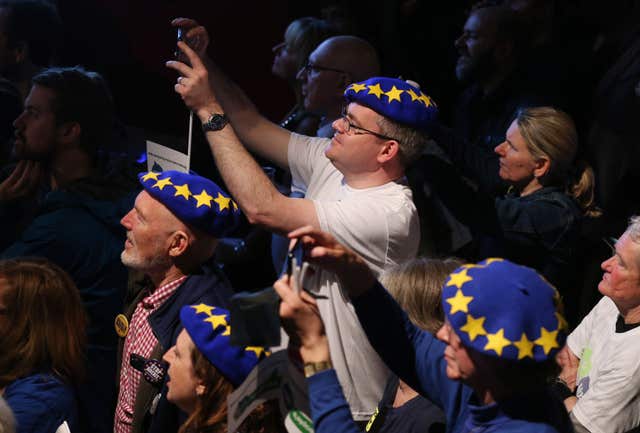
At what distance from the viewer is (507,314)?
7.75 feet

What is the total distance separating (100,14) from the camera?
5926 mm

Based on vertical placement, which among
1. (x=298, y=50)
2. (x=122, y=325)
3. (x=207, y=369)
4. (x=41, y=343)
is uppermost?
(x=207, y=369)

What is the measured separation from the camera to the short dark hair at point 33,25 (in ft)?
18.8

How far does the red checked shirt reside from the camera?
3531 mm

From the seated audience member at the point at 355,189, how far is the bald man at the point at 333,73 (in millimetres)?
657

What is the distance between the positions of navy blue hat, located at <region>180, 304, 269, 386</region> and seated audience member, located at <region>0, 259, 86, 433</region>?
0.79 metres

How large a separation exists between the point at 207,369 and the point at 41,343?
34.9 inches

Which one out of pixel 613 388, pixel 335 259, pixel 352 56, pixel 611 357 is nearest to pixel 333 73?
pixel 352 56

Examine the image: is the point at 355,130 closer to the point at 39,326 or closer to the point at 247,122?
the point at 247,122

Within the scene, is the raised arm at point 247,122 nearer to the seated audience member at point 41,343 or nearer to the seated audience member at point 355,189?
the seated audience member at point 355,189

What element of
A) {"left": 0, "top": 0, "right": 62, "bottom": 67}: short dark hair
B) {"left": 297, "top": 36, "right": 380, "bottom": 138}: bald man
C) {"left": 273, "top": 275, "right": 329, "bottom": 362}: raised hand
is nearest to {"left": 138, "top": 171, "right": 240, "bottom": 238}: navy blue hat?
{"left": 297, "top": 36, "right": 380, "bottom": 138}: bald man

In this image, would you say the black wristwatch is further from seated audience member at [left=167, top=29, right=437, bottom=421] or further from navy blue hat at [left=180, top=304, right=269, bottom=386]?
navy blue hat at [left=180, top=304, right=269, bottom=386]

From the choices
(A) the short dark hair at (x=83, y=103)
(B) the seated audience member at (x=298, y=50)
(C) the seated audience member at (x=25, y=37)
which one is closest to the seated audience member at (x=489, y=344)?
(A) the short dark hair at (x=83, y=103)

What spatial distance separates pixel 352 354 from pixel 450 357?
1.05m
